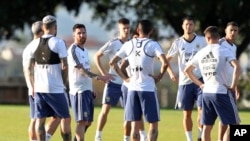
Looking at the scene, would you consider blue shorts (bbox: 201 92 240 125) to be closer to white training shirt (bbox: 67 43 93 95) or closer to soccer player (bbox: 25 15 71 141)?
soccer player (bbox: 25 15 71 141)

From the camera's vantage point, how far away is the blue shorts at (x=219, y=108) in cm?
1540

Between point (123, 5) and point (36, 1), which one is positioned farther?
point (123, 5)

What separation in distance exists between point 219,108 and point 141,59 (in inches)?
65.8

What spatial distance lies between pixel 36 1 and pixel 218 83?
1320 inches

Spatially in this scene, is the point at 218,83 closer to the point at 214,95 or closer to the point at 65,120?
the point at 214,95

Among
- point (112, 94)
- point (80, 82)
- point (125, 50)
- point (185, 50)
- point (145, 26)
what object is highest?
point (145, 26)

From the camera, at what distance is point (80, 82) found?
16984mm

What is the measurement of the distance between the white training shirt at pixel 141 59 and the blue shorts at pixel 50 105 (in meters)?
1.29

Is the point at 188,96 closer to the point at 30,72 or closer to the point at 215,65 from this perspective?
the point at 215,65

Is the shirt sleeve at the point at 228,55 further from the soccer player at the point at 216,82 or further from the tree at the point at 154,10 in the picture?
the tree at the point at 154,10

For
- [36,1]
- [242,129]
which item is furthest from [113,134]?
[36,1]

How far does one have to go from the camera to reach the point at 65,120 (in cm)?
1602

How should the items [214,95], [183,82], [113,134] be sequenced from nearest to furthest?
1. [214,95]
2. [183,82]
3. [113,134]

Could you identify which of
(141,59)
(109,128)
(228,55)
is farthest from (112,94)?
(228,55)
